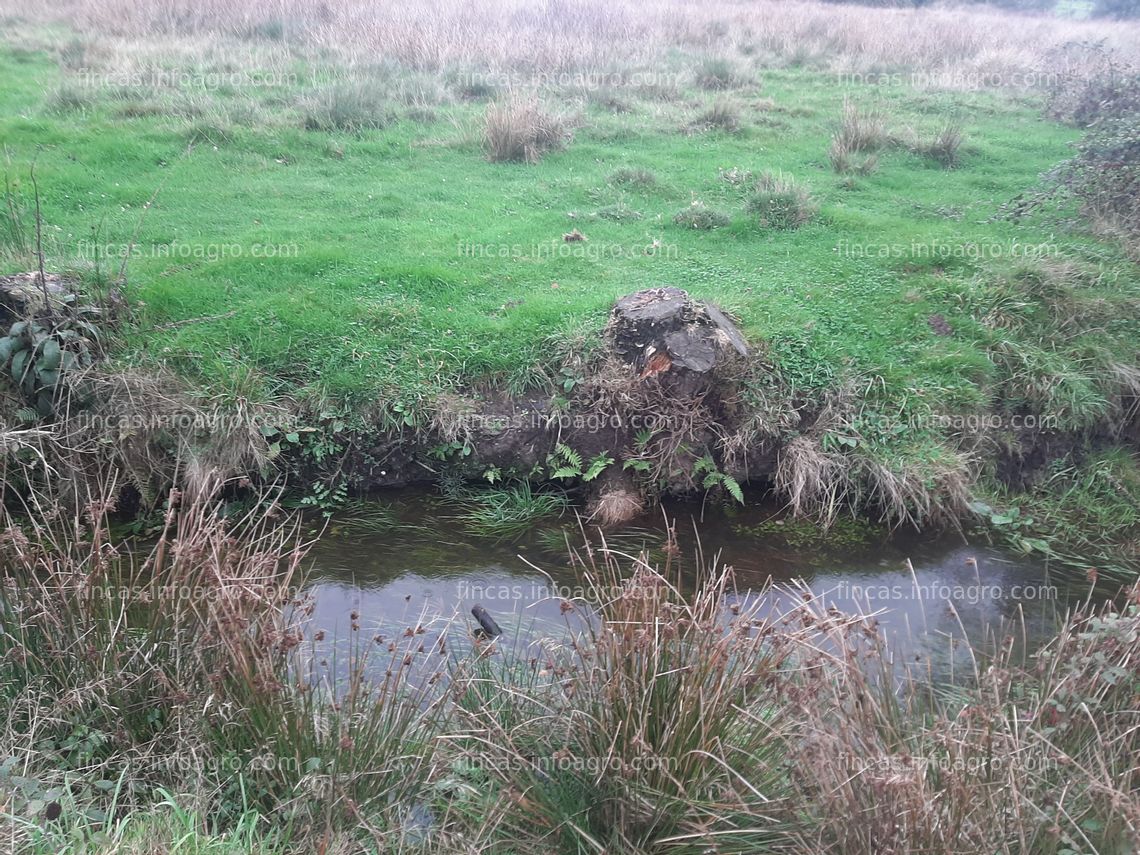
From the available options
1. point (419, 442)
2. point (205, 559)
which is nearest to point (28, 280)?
point (419, 442)

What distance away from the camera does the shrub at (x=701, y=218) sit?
27.8ft

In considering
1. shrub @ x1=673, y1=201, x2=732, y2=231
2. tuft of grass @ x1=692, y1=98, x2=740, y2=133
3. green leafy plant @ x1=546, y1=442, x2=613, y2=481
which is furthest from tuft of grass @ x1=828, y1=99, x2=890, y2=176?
green leafy plant @ x1=546, y1=442, x2=613, y2=481

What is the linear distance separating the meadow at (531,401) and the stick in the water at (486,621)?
158 mm

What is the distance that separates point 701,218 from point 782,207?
2.78 feet

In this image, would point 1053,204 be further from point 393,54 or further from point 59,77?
point 59,77

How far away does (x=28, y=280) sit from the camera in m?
5.95

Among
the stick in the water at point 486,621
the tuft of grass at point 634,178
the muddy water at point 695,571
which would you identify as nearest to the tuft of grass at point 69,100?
Result: the tuft of grass at point 634,178

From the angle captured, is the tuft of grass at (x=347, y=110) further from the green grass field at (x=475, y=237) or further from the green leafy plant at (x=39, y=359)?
the green leafy plant at (x=39, y=359)

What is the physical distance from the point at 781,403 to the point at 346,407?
10.4ft

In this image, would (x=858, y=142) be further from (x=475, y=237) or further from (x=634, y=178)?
(x=475, y=237)

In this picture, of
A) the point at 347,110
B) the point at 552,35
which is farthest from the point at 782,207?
the point at 552,35

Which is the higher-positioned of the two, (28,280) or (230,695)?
(28,280)

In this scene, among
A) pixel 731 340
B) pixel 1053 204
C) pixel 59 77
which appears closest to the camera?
pixel 731 340

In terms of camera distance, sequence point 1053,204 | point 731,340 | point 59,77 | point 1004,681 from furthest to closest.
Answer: point 59,77 → point 1053,204 → point 731,340 → point 1004,681
